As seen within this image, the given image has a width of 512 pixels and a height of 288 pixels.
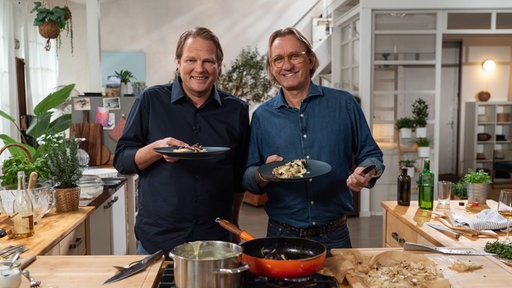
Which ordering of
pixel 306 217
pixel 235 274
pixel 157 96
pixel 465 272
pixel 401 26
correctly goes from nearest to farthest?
pixel 235 274 < pixel 465 272 < pixel 306 217 < pixel 157 96 < pixel 401 26

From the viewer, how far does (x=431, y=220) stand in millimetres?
2529

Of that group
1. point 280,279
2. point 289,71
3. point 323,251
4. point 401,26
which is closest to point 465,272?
point 323,251

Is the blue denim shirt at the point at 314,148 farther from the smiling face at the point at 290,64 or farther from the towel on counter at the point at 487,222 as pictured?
the towel on counter at the point at 487,222

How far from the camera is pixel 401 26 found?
634 centimetres

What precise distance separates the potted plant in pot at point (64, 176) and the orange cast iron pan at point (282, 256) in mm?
1472

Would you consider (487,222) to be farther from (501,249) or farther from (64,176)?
(64,176)

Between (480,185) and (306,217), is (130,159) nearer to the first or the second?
(306,217)

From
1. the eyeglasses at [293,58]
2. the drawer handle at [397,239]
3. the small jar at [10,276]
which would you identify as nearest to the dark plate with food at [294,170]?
the eyeglasses at [293,58]

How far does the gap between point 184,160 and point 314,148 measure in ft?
1.84

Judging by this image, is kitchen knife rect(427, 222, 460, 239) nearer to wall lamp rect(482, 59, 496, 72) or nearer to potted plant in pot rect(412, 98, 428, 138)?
potted plant in pot rect(412, 98, 428, 138)

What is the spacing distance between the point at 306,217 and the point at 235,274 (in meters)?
0.82

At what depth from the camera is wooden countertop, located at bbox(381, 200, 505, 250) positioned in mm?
2111

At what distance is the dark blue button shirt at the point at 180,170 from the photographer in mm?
2070

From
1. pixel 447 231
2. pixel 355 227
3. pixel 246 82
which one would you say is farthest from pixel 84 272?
pixel 246 82
